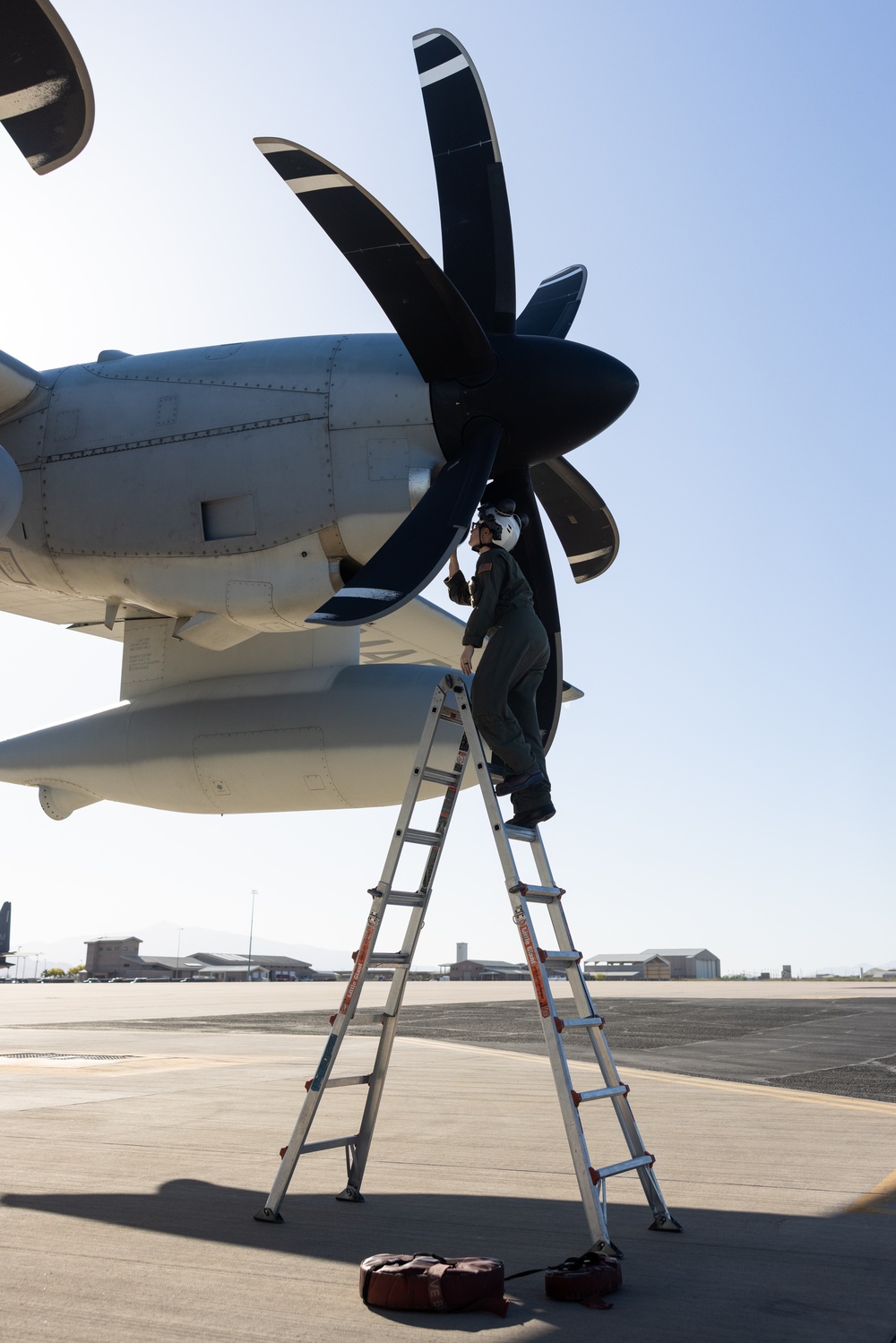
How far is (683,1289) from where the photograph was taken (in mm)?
3691

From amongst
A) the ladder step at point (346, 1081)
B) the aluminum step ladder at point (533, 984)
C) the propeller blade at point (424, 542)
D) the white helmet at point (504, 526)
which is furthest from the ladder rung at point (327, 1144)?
the white helmet at point (504, 526)

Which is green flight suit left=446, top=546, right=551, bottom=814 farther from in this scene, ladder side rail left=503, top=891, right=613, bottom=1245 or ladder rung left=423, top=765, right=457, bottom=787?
ladder side rail left=503, top=891, right=613, bottom=1245

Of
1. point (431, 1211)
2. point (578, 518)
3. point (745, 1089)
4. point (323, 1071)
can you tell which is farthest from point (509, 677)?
point (745, 1089)

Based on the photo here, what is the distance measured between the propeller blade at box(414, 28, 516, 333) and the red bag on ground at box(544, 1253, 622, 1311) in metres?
5.96

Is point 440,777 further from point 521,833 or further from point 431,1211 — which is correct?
point 431,1211

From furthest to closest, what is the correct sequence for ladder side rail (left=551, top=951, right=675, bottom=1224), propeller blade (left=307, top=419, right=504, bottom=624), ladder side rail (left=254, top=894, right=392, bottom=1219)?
1. propeller blade (left=307, top=419, right=504, bottom=624)
2. ladder side rail (left=254, top=894, right=392, bottom=1219)
3. ladder side rail (left=551, top=951, right=675, bottom=1224)

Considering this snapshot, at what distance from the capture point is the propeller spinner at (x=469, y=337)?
6727 mm

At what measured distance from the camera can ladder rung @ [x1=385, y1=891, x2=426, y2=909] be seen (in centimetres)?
515

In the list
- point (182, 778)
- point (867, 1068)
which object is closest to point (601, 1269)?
point (182, 778)

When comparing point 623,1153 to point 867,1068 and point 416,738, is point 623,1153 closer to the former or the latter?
point 416,738

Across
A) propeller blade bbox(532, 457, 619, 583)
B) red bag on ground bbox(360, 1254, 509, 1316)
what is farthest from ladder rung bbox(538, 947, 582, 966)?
propeller blade bbox(532, 457, 619, 583)

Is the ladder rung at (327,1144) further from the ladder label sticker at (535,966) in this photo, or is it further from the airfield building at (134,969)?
the airfield building at (134,969)

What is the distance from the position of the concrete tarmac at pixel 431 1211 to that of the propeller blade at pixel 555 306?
5.98 metres

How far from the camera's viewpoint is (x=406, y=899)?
5.26m
